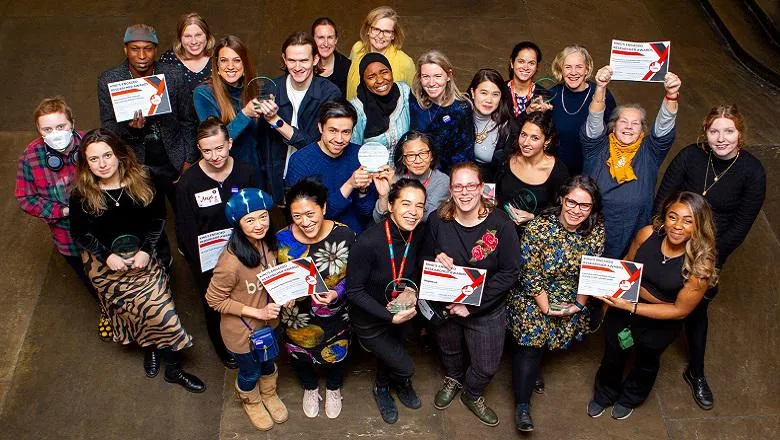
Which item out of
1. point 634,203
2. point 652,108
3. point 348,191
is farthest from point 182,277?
point 652,108

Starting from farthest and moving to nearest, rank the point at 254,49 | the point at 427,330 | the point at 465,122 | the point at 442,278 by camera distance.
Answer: the point at 254,49, the point at 427,330, the point at 465,122, the point at 442,278

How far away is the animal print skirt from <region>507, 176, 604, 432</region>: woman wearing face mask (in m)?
1.94

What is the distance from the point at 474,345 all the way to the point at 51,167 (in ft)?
8.35

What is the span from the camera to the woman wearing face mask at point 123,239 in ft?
12.6

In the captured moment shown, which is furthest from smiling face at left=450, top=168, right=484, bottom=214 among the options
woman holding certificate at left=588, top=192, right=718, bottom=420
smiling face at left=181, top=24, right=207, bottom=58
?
smiling face at left=181, top=24, right=207, bottom=58

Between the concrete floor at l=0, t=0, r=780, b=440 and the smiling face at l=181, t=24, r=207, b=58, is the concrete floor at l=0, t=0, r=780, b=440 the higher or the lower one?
the lower one

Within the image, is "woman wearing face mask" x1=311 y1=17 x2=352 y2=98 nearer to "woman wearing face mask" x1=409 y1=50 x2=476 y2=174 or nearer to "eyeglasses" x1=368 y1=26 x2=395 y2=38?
"eyeglasses" x1=368 y1=26 x2=395 y2=38

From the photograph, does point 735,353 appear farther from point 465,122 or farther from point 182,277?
point 182,277

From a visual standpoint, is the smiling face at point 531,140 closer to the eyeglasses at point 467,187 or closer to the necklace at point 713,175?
the eyeglasses at point 467,187

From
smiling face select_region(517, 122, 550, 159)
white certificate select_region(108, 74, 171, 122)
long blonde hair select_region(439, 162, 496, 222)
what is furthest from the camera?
white certificate select_region(108, 74, 171, 122)

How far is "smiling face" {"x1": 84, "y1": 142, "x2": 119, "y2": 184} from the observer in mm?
3805

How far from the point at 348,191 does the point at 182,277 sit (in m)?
1.72

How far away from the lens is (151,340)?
4.32 meters

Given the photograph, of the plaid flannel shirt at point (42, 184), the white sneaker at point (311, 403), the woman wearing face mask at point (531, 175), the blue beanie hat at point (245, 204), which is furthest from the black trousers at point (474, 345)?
the plaid flannel shirt at point (42, 184)
